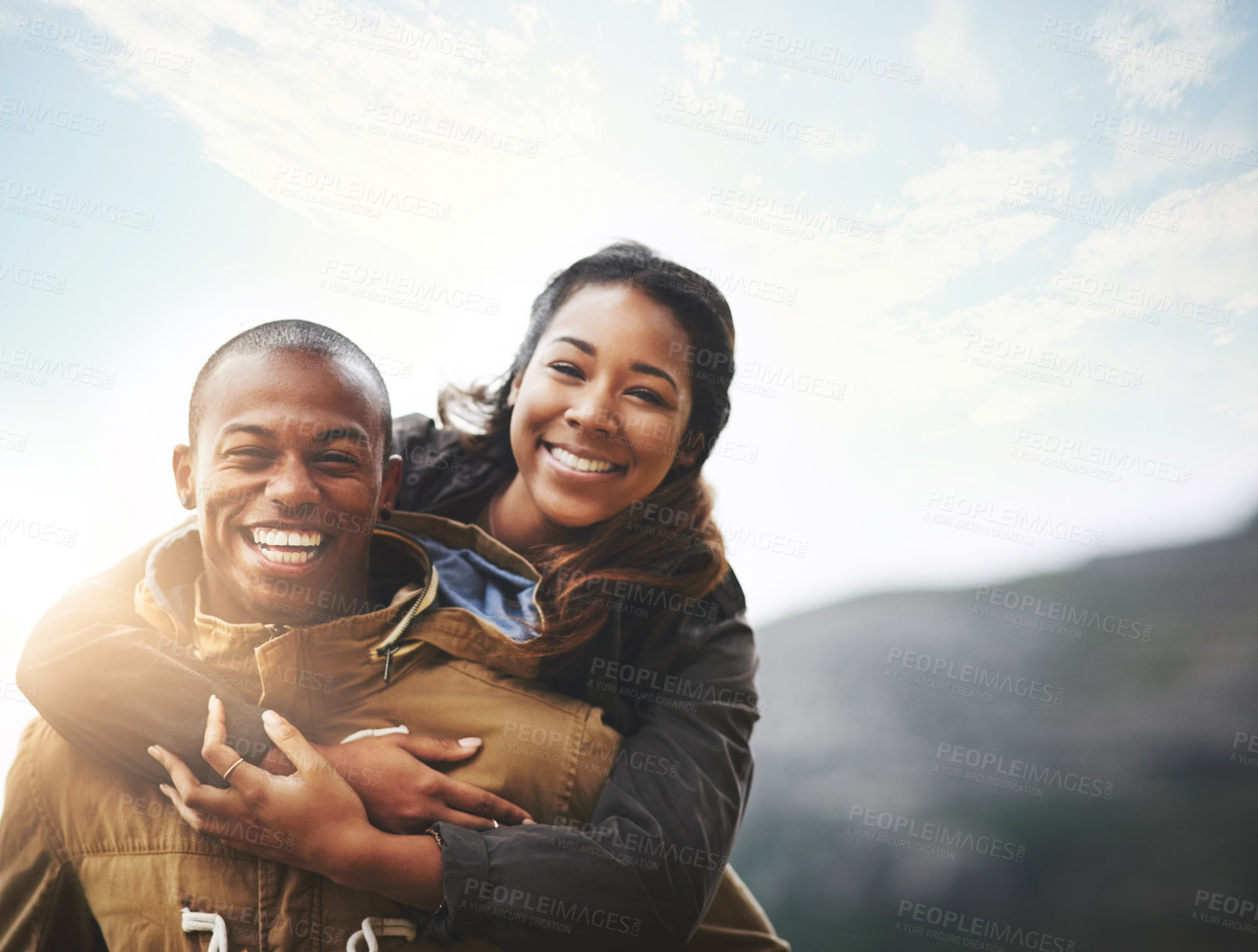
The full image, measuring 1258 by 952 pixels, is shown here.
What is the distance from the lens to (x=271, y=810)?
1.57 meters

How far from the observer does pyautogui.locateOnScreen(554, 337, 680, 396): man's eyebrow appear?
6.02ft

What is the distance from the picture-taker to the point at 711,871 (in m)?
1.77

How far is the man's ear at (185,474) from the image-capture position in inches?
66.7

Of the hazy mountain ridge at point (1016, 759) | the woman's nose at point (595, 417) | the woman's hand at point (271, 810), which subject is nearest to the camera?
the woman's hand at point (271, 810)

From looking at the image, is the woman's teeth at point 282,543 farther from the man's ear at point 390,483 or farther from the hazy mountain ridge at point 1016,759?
the hazy mountain ridge at point 1016,759

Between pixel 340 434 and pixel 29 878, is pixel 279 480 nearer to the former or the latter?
pixel 340 434

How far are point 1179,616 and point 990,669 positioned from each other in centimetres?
67

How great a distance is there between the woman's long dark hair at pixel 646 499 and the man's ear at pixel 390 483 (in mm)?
222

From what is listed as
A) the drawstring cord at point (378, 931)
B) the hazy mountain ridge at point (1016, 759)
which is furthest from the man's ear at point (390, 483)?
the hazy mountain ridge at point (1016, 759)

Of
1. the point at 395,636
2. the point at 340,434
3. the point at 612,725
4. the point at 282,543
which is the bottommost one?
the point at 612,725

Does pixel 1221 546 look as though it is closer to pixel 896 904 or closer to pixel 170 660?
pixel 896 904

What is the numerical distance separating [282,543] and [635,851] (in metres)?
1.01

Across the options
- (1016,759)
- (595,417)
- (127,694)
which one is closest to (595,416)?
(595,417)

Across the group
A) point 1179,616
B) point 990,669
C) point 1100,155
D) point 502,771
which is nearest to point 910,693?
point 990,669
